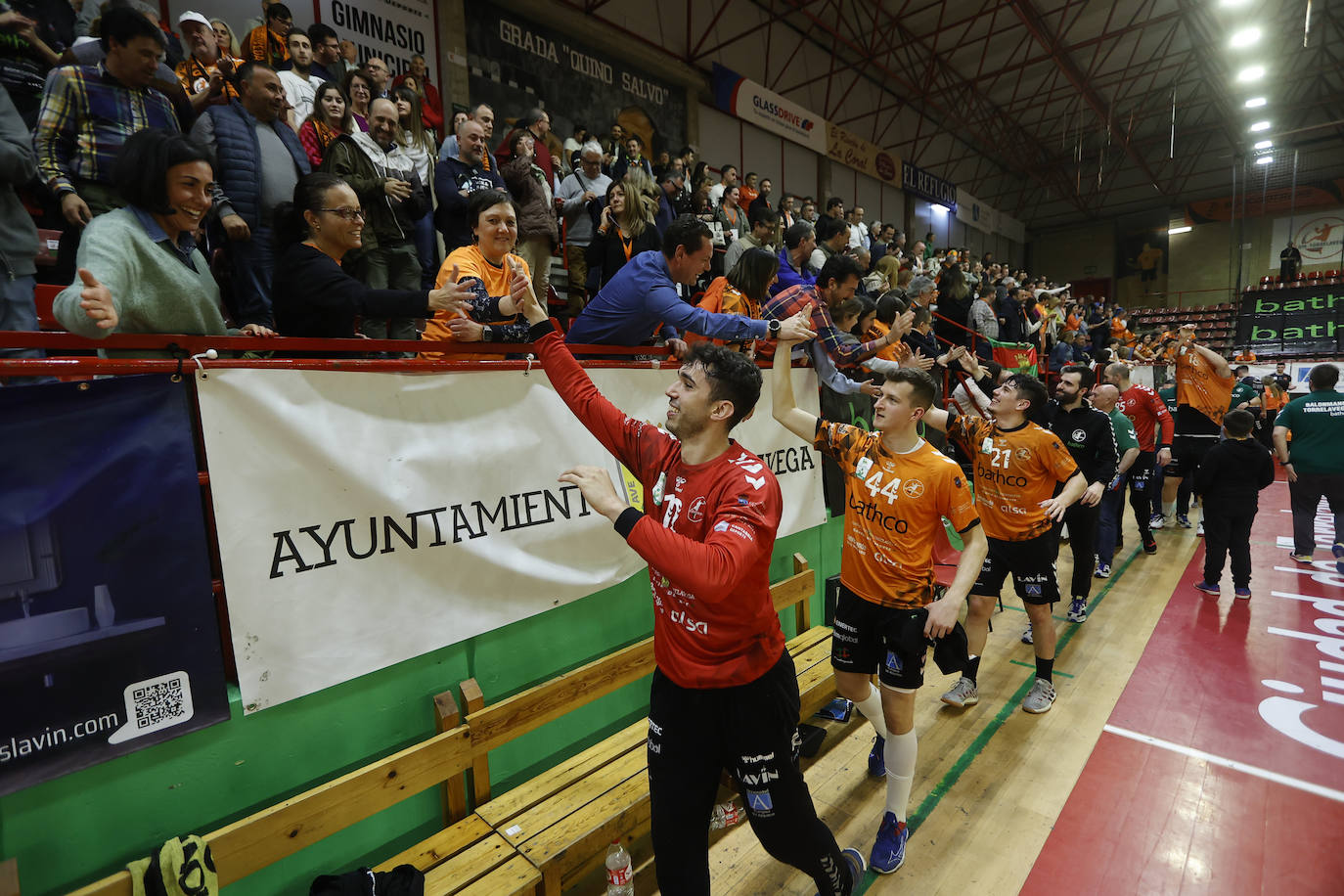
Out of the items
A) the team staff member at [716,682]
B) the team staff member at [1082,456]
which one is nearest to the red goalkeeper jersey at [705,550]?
the team staff member at [716,682]

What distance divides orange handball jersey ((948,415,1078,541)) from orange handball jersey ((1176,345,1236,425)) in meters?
5.59

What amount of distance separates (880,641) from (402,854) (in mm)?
2278

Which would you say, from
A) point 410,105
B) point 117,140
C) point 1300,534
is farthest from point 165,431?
point 1300,534

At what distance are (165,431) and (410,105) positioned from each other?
446cm

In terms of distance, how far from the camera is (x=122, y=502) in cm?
178

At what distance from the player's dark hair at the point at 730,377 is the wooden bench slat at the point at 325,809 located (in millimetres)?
1711

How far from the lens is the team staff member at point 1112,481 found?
20.6 feet

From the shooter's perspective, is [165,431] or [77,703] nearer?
[77,703]

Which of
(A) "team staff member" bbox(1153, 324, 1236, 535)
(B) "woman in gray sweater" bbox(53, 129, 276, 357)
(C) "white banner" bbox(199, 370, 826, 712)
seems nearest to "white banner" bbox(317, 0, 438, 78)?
(B) "woman in gray sweater" bbox(53, 129, 276, 357)

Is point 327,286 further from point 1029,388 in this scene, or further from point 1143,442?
point 1143,442

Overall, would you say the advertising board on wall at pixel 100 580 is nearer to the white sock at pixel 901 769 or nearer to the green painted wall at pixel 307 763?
the green painted wall at pixel 307 763

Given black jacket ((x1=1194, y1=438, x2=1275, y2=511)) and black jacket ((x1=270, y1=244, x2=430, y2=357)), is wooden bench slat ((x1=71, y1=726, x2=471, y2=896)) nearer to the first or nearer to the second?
black jacket ((x1=270, y1=244, x2=430, y2=357))

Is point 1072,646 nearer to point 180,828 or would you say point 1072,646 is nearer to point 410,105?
point 180,828

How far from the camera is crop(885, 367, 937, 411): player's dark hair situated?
301 cm
